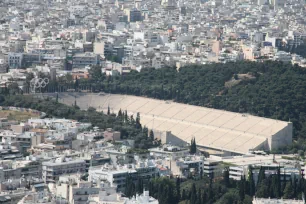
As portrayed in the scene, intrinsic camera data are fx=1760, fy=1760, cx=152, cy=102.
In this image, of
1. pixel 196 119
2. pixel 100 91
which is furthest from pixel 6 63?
pixel 196 119

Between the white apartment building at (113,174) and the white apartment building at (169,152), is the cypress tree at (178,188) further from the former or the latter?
the white apartment building at (169,152)

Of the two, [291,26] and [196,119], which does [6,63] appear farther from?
[291,26]

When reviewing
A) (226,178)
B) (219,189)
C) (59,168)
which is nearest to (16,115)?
(59,168)

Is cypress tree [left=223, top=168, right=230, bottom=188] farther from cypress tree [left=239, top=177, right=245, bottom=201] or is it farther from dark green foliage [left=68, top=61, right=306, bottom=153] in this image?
dark green foliage [left=68, top=61, right=306, bottom=153]

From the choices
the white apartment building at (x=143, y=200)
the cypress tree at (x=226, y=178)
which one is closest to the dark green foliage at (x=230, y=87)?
the cypress tree at (x=226, y=178)

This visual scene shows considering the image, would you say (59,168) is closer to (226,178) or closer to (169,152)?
(226,178)

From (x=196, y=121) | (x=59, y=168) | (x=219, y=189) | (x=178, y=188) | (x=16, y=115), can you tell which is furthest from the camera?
(x=196, y=121)
